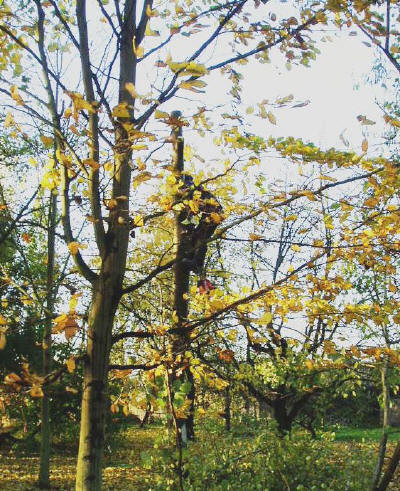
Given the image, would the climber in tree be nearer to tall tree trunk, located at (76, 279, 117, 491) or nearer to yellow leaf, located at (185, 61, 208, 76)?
tall tree trunk, located at (76, 279, 117, 491)

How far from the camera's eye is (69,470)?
11.4 m

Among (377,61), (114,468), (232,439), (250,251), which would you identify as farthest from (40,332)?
(377,61)

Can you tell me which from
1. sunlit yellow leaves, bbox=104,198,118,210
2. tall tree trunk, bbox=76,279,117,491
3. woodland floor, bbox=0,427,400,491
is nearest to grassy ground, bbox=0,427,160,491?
woodland floor, bbox=0,427,400,491

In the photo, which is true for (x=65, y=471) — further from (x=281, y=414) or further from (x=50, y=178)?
(x=50, y=178)

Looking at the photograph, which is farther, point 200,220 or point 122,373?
point 200,220

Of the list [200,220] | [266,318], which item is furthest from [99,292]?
[200,220]

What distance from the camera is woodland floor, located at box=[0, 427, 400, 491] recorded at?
9391mm

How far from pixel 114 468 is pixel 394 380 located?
7.22m

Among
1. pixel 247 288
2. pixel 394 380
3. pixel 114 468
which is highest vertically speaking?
pixel 247 288

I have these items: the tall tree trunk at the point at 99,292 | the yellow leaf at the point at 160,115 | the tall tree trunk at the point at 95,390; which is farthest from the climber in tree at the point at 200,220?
the yellow leaf at the point at 160,115

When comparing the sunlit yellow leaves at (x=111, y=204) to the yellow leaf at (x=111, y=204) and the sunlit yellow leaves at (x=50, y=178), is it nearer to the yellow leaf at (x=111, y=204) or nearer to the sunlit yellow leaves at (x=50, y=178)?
the yellow leaf at (x=111, y=204)

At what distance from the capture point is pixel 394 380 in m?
9.11

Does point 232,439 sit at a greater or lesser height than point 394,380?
lesser

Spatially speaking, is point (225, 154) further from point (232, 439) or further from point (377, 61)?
point (377, 61)
